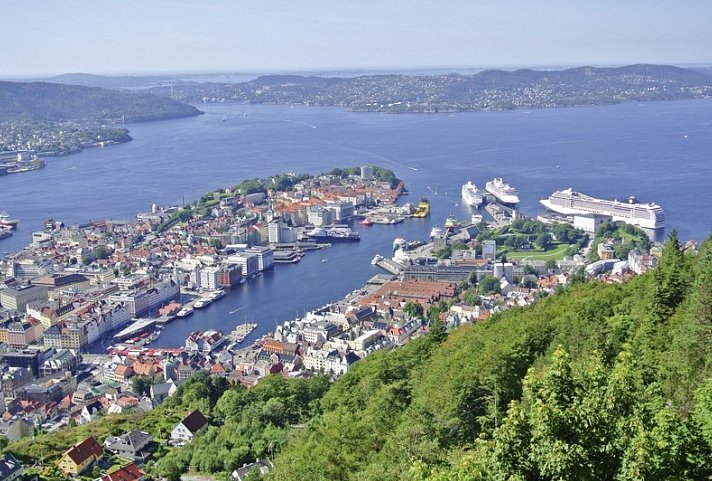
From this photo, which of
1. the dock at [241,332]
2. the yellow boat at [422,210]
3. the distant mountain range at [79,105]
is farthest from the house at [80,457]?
the distant mountain range at [79,105]

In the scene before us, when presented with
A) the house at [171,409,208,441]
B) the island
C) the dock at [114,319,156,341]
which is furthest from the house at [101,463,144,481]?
the dock at [114,319,156,341]

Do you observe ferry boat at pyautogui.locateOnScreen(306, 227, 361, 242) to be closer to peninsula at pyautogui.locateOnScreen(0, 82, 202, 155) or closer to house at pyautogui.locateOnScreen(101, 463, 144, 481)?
house at pyautogui.locateOnScreen(101, 463, 144, 481)

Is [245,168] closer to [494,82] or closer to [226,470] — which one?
[226,470]

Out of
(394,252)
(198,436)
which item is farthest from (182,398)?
(394,252)

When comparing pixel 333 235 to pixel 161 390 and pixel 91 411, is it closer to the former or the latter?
pixel 161 390

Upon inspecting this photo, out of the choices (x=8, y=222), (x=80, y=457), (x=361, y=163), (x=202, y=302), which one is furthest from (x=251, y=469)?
(x=361, y=163)
